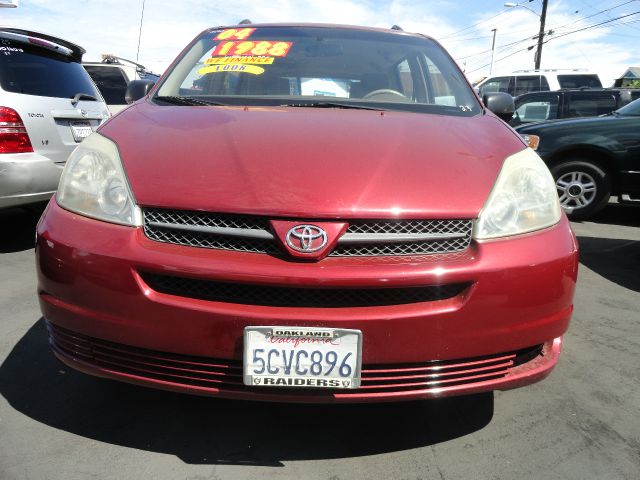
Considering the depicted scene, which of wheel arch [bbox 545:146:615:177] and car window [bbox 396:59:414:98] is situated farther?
wheel arch [bbox 545:146:615:177]

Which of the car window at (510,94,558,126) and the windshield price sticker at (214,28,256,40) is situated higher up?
the windshield price sticker at (214,28,256,40)

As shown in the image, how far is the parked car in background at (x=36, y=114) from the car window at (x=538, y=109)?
6479mm

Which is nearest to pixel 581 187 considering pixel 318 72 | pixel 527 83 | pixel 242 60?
pixel 318 72

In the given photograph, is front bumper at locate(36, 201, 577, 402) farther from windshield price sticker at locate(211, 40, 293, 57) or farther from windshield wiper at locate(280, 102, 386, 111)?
windshield price sticker at locate(211, 40, 293, 57)

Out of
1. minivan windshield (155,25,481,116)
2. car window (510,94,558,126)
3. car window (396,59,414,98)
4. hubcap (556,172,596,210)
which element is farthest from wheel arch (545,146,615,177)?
car window (396,59,414,98)

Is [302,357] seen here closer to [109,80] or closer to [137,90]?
[137,90]

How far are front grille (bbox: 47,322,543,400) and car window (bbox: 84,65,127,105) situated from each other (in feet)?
30.1

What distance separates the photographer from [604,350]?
281 centimetres

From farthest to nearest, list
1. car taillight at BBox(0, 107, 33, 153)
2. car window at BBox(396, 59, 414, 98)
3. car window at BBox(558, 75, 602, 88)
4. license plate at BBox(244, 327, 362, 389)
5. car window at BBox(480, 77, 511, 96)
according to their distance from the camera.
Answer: car window at BBox(480, 77, 511, 96) < car window at BBox(558, 75, 602, 88) < car taillight at BBox(0, 107, 33, 153) < car window at BBox(396, 59, 414, 98) < license plate at BBox(244, 327, 362, 389)

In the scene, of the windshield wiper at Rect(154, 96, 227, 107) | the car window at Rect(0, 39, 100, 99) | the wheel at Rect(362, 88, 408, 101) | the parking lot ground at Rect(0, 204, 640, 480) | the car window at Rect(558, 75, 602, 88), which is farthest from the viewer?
the car window at Rect(558, 75, 602, 88)

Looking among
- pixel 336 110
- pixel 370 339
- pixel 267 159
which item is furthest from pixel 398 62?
pixel 370 339

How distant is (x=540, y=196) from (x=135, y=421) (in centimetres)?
167

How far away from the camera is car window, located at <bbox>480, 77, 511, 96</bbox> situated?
42.2 ft

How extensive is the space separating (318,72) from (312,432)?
1.71 m
